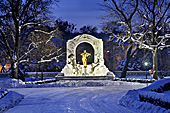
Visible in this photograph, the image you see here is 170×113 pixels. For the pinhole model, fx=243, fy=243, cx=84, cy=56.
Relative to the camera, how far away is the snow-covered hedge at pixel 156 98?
854cm

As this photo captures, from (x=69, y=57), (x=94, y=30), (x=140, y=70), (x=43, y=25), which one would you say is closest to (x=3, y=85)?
(x=43, y=25)

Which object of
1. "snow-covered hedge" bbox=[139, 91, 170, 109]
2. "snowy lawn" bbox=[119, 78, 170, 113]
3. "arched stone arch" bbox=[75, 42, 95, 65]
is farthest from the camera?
"arched stone arch" bbox=[75, 42, 95, 65]

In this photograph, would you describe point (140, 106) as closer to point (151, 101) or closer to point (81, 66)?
point (151, 101)

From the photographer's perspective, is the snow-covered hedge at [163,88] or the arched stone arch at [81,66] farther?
the arched stone arch at [81,66]

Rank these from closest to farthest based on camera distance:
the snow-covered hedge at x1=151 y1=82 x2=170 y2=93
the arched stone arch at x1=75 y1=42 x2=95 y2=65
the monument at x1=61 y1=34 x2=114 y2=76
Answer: the snow-covered hedge at x1=151 y1=82 x2=170 y2=93 → the monument at x1=61 y1=34 x2=114 y2=76 → the arched stone arch at x1=75 y1=42 x2=95 y2=65

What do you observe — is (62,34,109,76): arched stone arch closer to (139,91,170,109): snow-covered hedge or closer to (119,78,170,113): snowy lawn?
(119,78,170,113): snowy lawn

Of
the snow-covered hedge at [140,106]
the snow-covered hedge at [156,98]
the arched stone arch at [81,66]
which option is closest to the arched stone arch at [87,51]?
the arched stone arch at [81,66]

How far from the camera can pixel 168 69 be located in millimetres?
52000

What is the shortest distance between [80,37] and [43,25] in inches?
319

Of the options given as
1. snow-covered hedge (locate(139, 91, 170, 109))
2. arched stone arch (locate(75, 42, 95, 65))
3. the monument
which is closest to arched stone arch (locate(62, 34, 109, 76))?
the monument

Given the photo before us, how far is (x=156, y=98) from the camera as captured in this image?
9.28 m

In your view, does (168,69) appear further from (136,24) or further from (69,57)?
(69,57)

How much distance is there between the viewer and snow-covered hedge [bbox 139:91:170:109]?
8.54 metres

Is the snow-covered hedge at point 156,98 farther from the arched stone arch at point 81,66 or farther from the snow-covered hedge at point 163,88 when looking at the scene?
the arched stone arch at point 81,66
